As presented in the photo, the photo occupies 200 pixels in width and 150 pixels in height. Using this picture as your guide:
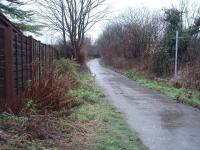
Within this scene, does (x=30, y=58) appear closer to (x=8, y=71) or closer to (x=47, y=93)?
(x=47, y=93)

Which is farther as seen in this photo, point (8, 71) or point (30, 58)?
point (30, 58)

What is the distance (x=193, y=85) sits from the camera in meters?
16.0

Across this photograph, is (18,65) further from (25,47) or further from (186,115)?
(186,115)

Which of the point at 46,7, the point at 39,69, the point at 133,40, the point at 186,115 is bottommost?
the point at 186,115

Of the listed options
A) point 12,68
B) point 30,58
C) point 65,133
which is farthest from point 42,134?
point 30,58

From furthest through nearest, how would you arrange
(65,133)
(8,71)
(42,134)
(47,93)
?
1. (47,93)
2. (8,71)
3. (65,133)
4. (42,134)

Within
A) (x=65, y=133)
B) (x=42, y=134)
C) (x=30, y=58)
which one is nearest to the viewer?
(x=42, y=134)

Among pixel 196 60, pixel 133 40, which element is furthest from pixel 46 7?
pixel 196 60

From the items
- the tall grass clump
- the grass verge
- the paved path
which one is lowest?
the paved path

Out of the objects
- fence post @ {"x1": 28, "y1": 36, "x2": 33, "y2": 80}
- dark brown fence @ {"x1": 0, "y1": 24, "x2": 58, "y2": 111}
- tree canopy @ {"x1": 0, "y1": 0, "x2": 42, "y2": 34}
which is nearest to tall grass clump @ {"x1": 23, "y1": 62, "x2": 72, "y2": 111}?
dark brown fence @ {"x1": 0, "y1": 24, "x2": 58, "y2": 111}

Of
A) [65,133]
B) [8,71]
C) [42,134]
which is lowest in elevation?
[65,133]

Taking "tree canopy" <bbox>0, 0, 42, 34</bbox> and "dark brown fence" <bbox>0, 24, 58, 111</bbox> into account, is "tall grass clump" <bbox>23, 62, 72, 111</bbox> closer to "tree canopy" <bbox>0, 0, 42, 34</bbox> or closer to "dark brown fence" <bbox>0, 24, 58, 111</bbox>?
"dark brown fence" <bbox>0, 24, 58, 111</bbox>

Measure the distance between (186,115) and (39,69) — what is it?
15.5ft

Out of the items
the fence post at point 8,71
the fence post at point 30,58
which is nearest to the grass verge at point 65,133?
the fence post at point 8,71
